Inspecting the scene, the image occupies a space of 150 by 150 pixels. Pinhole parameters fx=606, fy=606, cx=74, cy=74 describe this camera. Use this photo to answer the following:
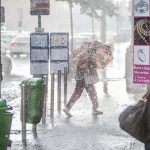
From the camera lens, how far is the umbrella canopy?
1268cm

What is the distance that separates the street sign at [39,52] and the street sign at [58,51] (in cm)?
61

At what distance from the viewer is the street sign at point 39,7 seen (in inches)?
535

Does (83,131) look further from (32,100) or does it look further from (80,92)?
(80,92)

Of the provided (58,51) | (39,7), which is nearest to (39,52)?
(58,51)

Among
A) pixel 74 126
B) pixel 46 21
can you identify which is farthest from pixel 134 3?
pixel 46 21

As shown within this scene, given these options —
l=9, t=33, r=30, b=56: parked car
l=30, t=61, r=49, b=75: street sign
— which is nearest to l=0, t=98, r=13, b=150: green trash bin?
l=30, t=61, r=49, b=75: street sign

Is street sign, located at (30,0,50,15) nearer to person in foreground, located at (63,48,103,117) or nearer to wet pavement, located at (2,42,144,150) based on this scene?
person in foreground, located at (63,48,103,117)

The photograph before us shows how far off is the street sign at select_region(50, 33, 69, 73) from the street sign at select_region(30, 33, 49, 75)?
0.61 meters

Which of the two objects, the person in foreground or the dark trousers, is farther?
the dark trousers

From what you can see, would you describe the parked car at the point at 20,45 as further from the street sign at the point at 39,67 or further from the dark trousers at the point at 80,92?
the street sign at the point at 39,67

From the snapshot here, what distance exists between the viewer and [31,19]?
63.5 meters

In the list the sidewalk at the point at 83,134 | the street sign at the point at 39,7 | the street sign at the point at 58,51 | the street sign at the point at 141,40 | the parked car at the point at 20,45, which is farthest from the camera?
the parked car at the point at 20,45

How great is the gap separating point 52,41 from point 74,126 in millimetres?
2507

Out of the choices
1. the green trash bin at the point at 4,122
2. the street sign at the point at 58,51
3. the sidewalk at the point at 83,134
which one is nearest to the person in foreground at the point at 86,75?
the sidewalk at the point at 83,134
